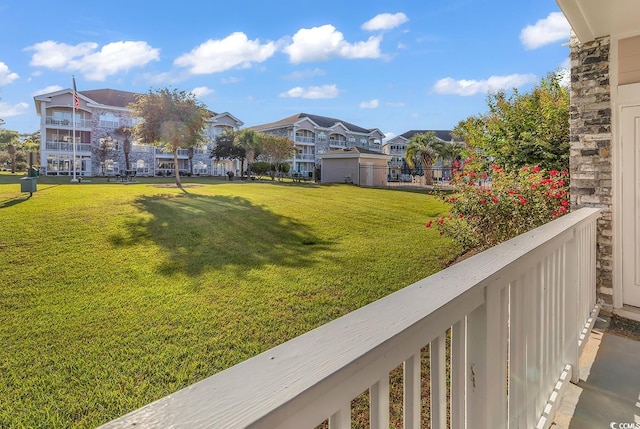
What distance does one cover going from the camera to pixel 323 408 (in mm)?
481

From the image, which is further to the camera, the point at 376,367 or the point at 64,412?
the point at 64,412

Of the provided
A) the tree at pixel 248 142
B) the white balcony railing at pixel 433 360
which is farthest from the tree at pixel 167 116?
the white balcony railing at pixel 433 360

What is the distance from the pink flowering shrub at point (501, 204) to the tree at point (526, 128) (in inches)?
26.8

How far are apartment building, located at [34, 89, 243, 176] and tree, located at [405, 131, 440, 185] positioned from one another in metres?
10.7

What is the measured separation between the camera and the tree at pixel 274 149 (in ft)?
67.1

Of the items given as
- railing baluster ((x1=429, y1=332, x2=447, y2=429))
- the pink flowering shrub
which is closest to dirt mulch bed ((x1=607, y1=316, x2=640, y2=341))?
the pink flowering shrub

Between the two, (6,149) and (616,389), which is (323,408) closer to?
(616,389)

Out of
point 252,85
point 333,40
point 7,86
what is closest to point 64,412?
point 7,86

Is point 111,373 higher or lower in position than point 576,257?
lower

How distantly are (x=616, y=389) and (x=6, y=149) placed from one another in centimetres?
1336

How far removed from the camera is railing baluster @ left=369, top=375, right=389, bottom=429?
0.60m

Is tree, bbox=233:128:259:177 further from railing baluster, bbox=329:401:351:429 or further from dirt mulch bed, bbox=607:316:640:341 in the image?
railing baluster, bbox=329:401:351:429

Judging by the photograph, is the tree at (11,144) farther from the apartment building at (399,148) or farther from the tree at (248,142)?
the apartment building at (399,148)

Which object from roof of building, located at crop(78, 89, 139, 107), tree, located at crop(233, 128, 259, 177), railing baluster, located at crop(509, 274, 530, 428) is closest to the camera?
railing baluster, located at crop(509, 274, 530, 428)
